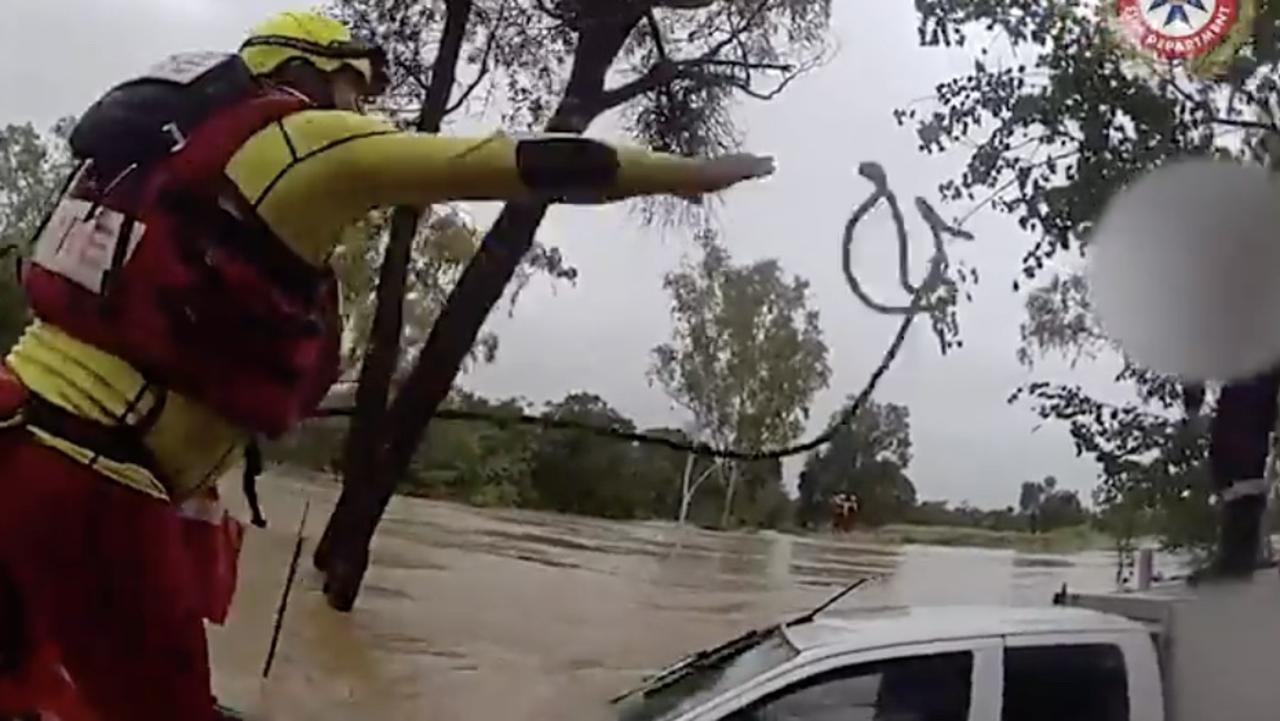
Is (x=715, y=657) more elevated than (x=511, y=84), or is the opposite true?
(x=511, y=84)

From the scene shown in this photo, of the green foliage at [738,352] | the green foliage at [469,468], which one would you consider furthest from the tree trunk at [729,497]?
the green foliage at [469,468]

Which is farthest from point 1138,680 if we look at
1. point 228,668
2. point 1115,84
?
Result: point 1115,84

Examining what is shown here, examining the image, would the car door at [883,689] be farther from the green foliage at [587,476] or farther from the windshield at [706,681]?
the green foliage at [587,476]

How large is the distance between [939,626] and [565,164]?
1223 mm

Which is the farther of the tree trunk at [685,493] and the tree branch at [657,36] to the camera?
the tree branch at [657,36]

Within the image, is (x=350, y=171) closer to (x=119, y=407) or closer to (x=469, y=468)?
(x=119, y=407)

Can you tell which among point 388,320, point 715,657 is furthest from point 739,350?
point 715,657

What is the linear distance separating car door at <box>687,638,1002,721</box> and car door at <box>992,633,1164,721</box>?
0.10ft

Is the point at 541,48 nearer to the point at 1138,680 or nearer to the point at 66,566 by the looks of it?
the point at 1138,680

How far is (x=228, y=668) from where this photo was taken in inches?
62.9

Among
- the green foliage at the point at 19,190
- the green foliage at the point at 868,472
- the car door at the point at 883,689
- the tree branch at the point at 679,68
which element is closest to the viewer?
the green foliage at the point at 19,190

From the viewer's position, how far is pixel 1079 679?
2025mm

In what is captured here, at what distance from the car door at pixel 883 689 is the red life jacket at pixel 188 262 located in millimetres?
1032

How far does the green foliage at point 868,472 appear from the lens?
2.81m
